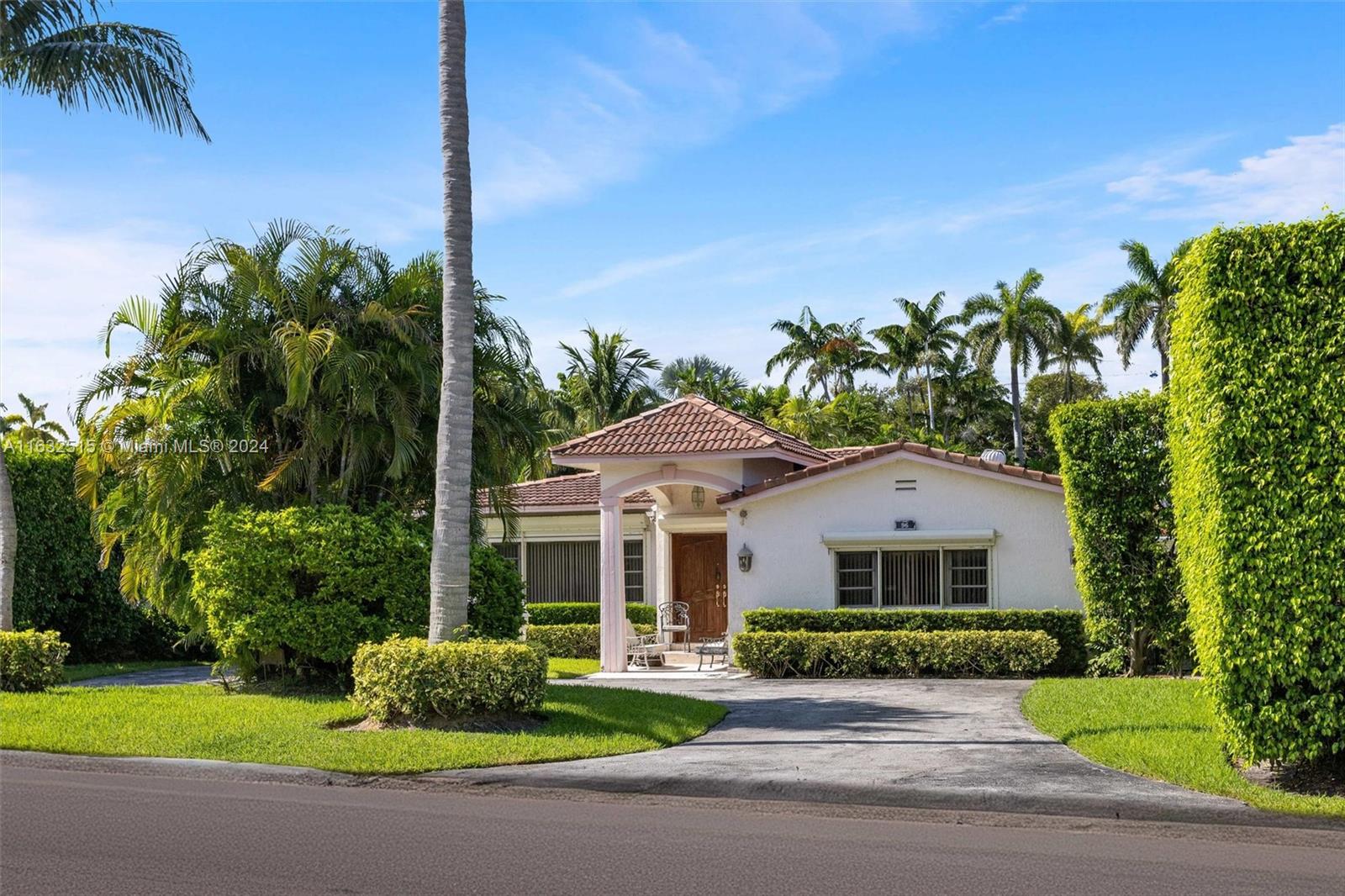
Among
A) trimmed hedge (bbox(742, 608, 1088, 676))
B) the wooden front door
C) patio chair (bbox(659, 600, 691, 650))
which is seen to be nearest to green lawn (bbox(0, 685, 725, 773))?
trimmed hedge (bbox(742, 608, 1088, 676))

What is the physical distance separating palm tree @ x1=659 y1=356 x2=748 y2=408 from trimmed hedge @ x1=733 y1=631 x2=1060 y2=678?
2282 cm

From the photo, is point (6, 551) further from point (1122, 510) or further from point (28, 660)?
point (1122, 510)

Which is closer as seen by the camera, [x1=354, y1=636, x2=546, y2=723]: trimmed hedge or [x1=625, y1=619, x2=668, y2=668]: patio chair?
[x1=354, y1=636, x2=546, y2=723]: trimmed hedge

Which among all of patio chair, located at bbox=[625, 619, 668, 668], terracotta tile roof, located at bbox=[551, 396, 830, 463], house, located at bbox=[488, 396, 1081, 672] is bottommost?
patio chair, located at bbox=[625, 619, 668, 668]

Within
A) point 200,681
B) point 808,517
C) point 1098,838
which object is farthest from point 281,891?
point 808,517

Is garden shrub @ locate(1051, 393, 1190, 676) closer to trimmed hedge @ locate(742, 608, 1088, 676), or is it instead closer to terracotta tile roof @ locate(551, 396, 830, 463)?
trimmed hedge @ locate(742, 608, 1088, 676)

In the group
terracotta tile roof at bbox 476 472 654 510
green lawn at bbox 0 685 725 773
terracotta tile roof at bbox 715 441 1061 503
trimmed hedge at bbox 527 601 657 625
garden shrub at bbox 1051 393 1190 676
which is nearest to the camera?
green lawn at bbox 0 685 725 773

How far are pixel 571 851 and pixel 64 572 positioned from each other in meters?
18.8

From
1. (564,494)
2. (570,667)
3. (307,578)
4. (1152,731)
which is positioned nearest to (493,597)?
(307,578)

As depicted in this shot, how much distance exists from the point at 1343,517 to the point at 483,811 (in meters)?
6.89

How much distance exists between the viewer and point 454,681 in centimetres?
1302

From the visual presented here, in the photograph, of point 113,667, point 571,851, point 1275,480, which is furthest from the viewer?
point 113,667

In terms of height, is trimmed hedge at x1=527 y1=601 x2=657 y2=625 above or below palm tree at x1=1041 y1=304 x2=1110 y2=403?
below

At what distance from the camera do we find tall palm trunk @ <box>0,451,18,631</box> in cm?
1712
